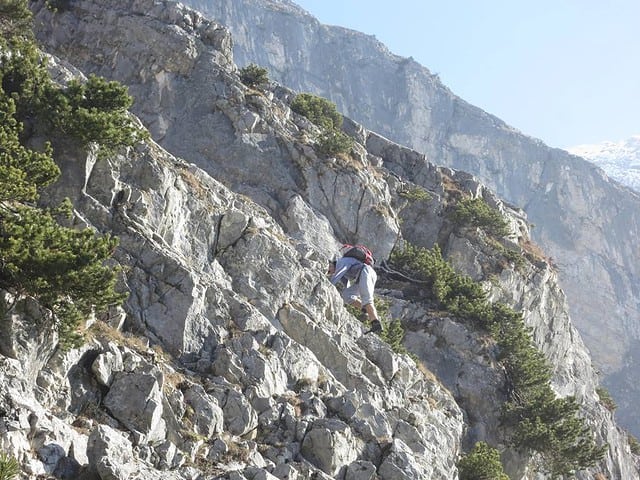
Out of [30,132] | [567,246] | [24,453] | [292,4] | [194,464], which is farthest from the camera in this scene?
[292,4]

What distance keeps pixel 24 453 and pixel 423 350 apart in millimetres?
26710

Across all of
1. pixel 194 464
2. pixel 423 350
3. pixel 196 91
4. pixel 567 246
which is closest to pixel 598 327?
pixel 567 246

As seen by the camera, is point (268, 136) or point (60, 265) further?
point (268, 136)

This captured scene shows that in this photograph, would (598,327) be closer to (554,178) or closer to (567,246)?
(567,246)

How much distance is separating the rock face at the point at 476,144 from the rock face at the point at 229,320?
229ft

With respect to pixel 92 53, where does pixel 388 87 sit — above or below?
above

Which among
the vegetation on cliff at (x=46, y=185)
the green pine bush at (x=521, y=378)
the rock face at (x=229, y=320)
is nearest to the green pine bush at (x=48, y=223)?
the vegetation on cliff at (x=46, y=185)

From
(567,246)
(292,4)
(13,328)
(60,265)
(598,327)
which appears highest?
(292,4)

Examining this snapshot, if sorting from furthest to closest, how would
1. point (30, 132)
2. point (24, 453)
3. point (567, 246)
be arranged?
1. point (567, 246)
2. point (30, 132)
3. point (24, 453)

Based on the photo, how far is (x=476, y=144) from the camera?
126 m

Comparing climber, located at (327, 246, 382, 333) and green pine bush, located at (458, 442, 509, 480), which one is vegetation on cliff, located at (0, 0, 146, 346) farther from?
green pine bush, located at (458, 442, 509, 480)

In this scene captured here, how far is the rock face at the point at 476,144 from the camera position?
108 m

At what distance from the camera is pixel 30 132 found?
17.1 metres

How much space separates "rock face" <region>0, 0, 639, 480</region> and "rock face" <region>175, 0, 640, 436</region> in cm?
6968
